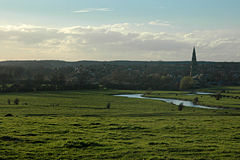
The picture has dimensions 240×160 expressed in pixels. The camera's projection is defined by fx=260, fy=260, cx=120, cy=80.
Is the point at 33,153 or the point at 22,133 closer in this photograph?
the point at 33,153

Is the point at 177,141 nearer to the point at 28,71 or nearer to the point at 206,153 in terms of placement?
the point at 206,153

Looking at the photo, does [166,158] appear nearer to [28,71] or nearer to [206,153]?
[206,153]

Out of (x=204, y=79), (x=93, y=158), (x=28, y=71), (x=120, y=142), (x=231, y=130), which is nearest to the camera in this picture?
(x=93, y=158)

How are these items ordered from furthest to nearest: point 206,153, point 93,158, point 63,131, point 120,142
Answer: point 63,131 < point 120,142 < point 206,153 < point 93,158

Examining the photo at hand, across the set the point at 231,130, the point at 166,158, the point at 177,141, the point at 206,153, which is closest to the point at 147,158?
the point at 166,158

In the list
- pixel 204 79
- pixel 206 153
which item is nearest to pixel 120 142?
pixel 206 153

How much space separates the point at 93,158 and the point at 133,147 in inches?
126

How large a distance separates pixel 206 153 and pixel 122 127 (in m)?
10.3

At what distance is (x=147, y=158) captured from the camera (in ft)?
44.4

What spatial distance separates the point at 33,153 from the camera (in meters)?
13.7

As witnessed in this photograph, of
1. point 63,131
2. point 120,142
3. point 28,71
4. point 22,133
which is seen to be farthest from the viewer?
point 28,71

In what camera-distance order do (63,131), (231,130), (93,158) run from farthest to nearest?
(231,130)
(63,131)
(93,158)

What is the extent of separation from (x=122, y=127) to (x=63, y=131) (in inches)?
225

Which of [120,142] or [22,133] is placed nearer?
[120,142]
